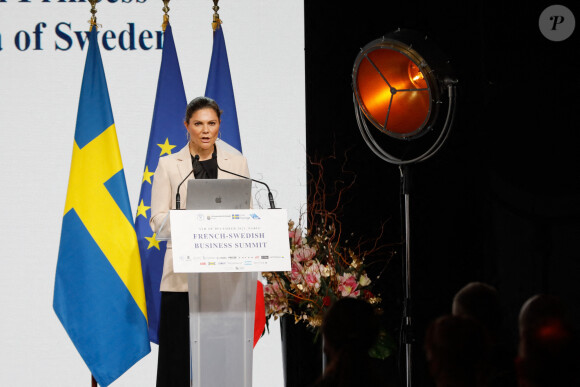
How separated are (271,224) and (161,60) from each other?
6.43 ft

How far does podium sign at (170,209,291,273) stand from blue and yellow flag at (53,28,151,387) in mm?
1449

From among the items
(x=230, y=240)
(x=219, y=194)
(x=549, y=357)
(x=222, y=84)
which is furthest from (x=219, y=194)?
(x=549, y=357)

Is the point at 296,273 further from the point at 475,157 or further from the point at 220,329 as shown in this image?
the point at 475,157

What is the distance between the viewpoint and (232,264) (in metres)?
3.28

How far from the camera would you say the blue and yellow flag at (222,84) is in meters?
4.84

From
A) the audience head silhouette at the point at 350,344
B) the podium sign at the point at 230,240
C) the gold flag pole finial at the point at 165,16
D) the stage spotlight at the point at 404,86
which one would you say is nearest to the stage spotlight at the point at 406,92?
the stage spotlight at the point at 404,86

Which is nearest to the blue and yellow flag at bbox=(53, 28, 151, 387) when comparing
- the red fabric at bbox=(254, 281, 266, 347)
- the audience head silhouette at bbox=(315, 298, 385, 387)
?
the red fabric at bbox=(254, 281, 266, 347)

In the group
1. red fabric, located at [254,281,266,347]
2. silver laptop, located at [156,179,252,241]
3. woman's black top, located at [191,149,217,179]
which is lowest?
red fabric, located at [254,281,266,347]

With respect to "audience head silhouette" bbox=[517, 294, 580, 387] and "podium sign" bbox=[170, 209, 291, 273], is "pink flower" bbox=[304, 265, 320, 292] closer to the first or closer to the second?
"podium sign" bbox=[170, 209, 291, 273]

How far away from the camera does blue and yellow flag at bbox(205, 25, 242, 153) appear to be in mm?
4836

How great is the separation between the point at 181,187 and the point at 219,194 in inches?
22.6

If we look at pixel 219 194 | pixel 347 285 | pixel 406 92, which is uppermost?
pixel 406 92

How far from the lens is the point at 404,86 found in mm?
4316

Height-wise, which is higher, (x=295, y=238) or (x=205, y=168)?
(x=205, y=168)
